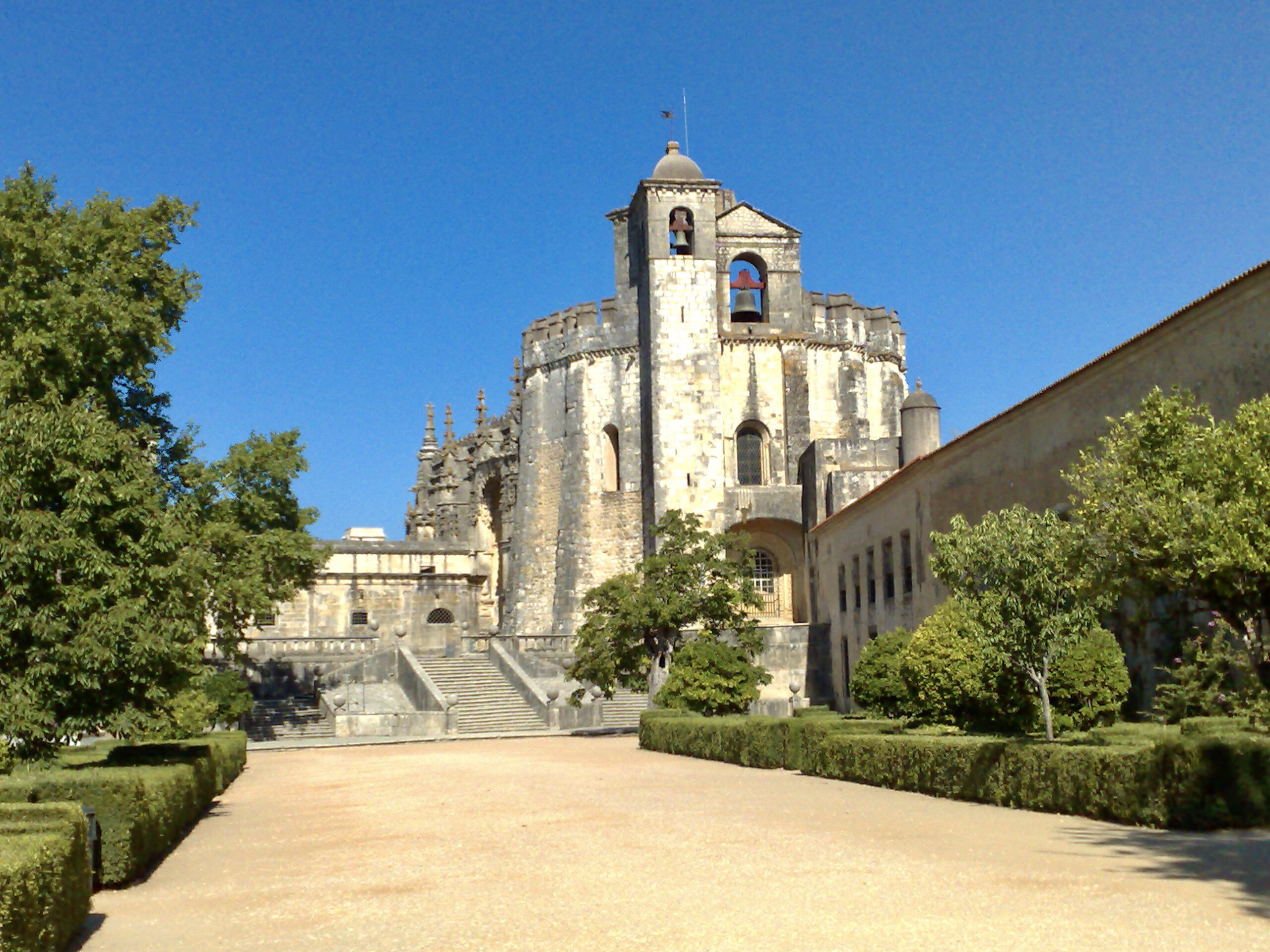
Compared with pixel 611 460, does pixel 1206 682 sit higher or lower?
lower

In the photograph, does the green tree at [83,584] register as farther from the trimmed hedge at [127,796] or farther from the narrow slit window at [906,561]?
the narrow slit window at [906,561]

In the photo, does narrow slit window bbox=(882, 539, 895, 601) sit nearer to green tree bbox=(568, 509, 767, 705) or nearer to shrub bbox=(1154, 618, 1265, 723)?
green tree bbox=(568, 509, 767, 705)

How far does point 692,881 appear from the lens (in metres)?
9.69

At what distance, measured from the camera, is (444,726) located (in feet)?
119

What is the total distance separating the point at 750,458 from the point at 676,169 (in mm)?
11704

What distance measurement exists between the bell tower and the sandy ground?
3038 centimetres

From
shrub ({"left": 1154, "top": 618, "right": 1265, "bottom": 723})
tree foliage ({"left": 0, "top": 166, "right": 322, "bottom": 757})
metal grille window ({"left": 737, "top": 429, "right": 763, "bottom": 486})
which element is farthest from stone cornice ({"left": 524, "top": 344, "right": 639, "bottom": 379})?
shrub ({"left": 1154, "top": 618, "right": 1265, "bottom": 723})

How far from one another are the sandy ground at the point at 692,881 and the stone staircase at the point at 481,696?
66.8ft

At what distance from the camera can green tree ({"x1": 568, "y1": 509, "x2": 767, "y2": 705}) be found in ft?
109

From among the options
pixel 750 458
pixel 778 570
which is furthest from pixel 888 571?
pixel 750 458

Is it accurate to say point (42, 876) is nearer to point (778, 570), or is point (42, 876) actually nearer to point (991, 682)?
point (991, 682)

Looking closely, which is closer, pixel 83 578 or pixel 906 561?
pixel 83 578

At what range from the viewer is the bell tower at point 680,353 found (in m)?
47.0

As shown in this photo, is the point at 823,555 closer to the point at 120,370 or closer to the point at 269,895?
the point at 120,370
